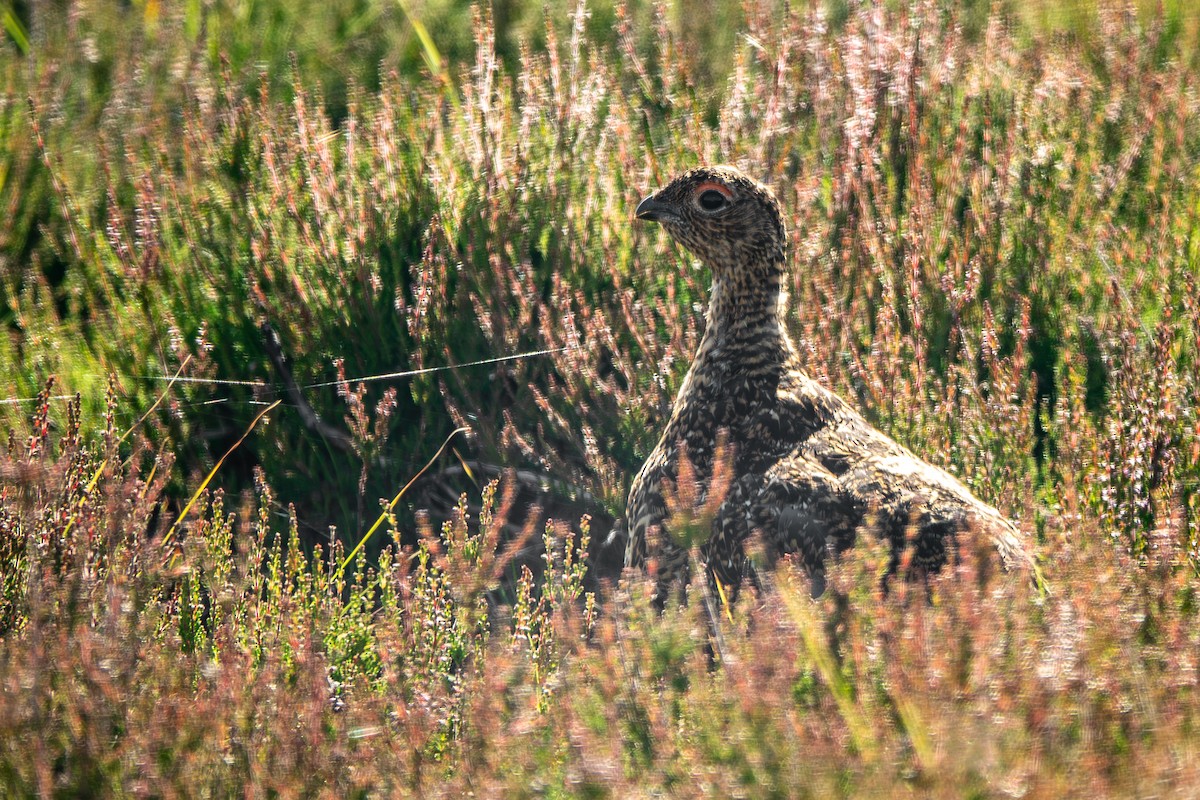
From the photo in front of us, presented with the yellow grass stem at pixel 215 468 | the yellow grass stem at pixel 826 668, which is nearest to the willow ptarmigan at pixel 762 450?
the yellow grass stem at pixel 826 668

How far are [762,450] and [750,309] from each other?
428 millimetres

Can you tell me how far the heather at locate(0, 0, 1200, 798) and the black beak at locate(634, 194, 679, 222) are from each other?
0.40 m

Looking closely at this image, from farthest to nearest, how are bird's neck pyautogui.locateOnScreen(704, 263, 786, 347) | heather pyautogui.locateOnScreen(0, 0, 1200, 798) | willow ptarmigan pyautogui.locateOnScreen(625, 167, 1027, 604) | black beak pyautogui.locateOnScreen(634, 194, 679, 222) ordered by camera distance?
black beak pyautogui.locateOnScreen(634, 194, 679, 222), bird's neck pyautogui.locateOnScreen(704, 263, 786, 347), willow ptarmigan pyautogui.locateOnScreen(625, 167, 1027, 604), heather pyautogui.locateOnScreen(0, 0, 1200, 798)

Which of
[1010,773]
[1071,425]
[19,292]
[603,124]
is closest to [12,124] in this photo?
[19,292]

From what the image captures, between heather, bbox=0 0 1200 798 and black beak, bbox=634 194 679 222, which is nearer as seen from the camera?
heather, bbox=0 0 1200 798

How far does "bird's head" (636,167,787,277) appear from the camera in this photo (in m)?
3.47

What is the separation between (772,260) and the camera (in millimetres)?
3467

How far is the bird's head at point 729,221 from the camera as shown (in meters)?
3.47

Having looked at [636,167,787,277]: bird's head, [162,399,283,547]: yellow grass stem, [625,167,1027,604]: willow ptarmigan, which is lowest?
[162,399,283,547]: yellow grass stem

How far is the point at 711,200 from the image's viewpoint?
3531mm

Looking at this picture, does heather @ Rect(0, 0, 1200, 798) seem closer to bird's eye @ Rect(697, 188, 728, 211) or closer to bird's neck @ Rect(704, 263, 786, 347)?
bird's neck @ Rect(704, 263, 786, 347)

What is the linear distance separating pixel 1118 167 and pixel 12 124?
14.3 ft

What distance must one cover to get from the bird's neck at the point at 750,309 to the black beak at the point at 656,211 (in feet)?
0.85

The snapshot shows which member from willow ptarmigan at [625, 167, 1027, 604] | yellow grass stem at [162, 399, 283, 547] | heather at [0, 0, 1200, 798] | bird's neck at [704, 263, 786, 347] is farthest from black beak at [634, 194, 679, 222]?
yellow grass stem at [162, 399, 283, 547]
